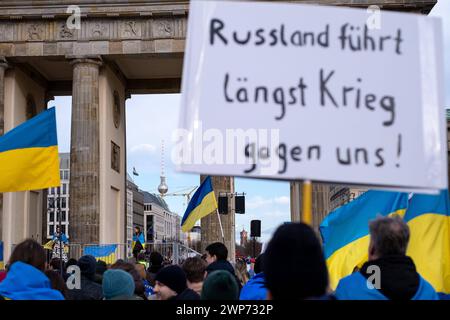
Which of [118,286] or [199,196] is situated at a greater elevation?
[199,196]

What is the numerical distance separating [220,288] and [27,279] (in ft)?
4.89

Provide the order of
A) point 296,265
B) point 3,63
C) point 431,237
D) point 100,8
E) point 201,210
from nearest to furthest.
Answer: point 296,265, point 431,237, point 201,210, point 100,8, point 3,63

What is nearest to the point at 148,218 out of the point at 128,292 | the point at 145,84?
the point at 145,84

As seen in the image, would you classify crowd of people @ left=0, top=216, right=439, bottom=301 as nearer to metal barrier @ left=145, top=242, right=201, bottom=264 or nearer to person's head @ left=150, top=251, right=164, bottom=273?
person's head @ left=150, top=251, right=164, bottom=273

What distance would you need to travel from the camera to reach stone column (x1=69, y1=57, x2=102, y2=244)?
27094 millimetres

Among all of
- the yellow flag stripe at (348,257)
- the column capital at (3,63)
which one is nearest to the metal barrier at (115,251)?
the column capital at (3,63)

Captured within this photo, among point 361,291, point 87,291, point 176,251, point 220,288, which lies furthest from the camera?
point 176,251

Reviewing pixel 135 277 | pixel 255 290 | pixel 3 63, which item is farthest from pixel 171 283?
pixel 3 63

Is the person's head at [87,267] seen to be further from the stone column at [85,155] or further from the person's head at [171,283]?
the stone column at [85,155]

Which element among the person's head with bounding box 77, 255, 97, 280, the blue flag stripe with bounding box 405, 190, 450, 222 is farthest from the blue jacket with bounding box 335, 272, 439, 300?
the person's head with bounding box 77, 255, 97, 280

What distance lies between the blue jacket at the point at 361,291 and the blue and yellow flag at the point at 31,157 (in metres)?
5.77

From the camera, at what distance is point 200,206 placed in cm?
1892

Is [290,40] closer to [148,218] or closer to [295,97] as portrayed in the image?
[295,97]

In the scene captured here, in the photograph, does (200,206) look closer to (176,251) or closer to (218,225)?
(176,251)
